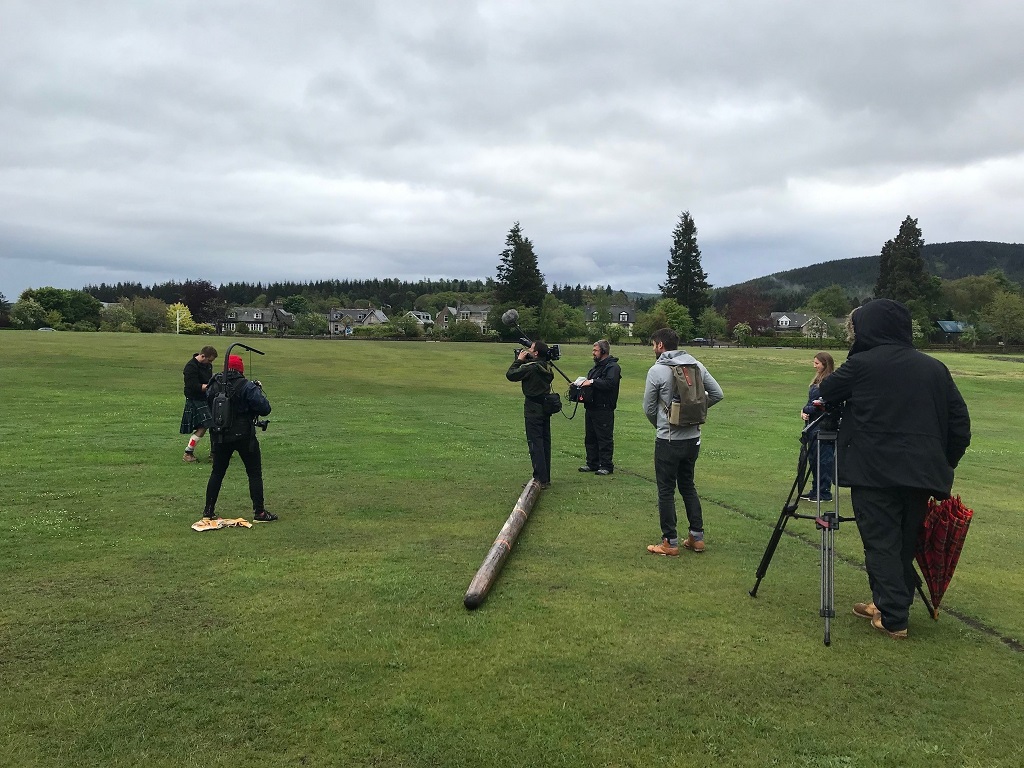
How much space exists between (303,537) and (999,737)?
7025 mm

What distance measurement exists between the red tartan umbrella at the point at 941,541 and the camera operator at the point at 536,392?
6006mm

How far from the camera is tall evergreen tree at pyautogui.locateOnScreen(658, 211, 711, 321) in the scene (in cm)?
11112

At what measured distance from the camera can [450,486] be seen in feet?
38.2

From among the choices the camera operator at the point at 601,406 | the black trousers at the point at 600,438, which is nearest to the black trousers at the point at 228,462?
the camera operator at the point at 601,406

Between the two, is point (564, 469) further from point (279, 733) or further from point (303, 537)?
point (279, 733)

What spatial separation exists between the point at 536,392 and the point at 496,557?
4.44 m

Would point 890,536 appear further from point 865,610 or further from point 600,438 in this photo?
point 600,438

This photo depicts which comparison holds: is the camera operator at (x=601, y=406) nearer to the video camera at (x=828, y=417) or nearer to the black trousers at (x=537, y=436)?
the black trousers at (x=537, y=436)

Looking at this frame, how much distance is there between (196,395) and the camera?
14305 millimetres

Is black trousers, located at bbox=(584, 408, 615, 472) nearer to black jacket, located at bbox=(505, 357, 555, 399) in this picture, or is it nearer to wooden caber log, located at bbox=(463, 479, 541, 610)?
black jacket, located at bbox=(505, 357, 555, 399)

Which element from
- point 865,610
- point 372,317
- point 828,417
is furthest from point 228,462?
point 372,317

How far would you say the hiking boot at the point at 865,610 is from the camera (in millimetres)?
5954

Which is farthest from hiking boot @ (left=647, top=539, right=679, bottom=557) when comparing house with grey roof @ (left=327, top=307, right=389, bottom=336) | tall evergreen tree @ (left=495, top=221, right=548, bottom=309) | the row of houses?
house with grey roof @ (left=327, top=307, right=389, bottom=336)

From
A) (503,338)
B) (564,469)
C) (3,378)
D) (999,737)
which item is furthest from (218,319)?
(999,737)
